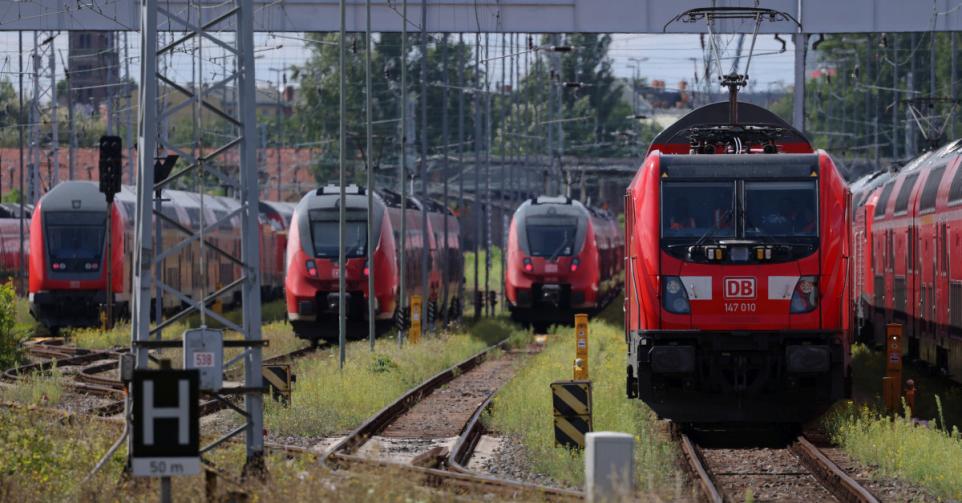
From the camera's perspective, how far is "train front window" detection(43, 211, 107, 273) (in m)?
37.9

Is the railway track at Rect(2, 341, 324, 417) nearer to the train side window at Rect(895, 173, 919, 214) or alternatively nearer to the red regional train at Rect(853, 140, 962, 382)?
the red regional train at Rect(853, 140, 962, 382)

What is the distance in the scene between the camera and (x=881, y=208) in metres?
27.7

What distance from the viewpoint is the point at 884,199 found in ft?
89.8

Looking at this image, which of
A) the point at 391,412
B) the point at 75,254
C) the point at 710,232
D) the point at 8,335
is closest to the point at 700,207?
the point at 710,232

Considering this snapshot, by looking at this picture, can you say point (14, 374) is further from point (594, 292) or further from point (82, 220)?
point (594, 292)

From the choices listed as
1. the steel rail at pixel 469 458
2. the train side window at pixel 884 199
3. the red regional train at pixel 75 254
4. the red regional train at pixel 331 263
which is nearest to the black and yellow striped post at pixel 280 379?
the steel rail at pixel 469 458

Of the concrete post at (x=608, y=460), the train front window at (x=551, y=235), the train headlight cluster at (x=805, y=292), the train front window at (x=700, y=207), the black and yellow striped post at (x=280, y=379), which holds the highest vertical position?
the train front window at (x=700, y=207)

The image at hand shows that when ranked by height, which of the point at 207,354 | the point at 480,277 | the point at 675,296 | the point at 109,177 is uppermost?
the point at 109,177

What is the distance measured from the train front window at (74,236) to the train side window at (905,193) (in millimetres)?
19303

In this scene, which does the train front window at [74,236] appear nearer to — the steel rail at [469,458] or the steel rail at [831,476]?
the steel rail at [469,458]

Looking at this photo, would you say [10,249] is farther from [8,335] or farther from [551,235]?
[8,335]

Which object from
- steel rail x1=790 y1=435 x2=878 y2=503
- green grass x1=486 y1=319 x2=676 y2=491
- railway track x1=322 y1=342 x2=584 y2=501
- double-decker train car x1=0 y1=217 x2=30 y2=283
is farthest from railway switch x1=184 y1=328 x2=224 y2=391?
double-decker train car x1=0 y1=217 x2=30 y2=283

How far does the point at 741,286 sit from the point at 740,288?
22 millimetres

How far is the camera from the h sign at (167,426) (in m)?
10.4
